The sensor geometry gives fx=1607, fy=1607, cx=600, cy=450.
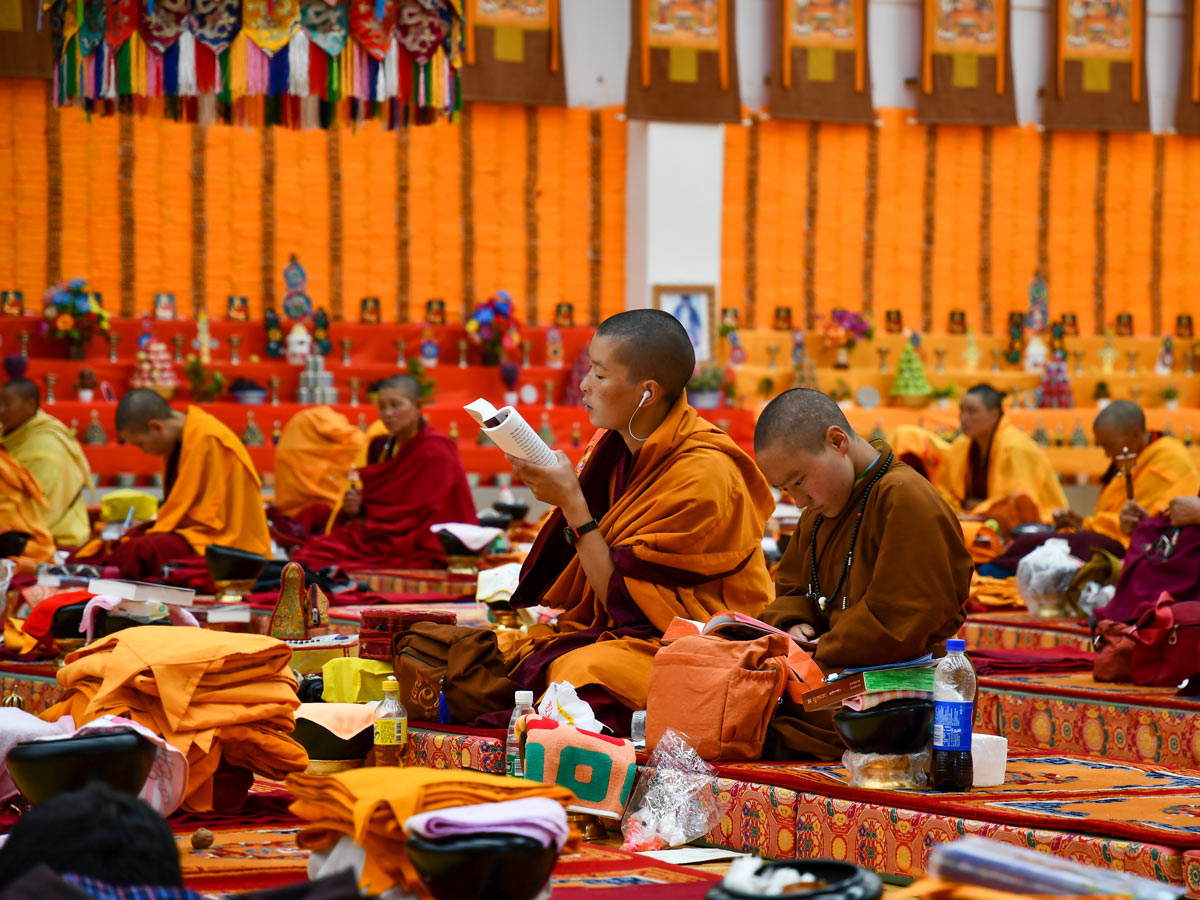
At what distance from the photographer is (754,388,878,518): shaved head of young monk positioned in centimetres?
374

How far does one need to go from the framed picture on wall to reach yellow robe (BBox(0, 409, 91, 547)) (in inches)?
205

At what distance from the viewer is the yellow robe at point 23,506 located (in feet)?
25.9

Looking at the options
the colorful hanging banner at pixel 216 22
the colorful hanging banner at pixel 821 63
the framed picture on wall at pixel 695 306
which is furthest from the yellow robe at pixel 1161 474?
the colorful hanging banner at pixel 821 63

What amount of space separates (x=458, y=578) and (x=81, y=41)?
9.80ft

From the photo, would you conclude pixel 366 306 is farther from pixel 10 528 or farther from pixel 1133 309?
pixel 1133 309

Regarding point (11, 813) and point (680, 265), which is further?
point (680, 265)

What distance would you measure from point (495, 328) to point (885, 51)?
14.5 feet

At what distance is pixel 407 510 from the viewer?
847cm

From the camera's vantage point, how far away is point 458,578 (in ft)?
25.1

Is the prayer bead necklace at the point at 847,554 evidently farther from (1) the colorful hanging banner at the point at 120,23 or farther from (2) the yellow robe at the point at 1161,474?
(1) the colorful hanging banner at the point at 120,23

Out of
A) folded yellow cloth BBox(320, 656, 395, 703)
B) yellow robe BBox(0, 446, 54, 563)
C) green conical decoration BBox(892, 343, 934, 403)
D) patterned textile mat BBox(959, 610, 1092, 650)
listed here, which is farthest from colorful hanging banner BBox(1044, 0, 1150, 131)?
folded yellow cloth BBox(320, 656, 395, 703)

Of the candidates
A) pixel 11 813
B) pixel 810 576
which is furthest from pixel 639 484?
pixel 11 813

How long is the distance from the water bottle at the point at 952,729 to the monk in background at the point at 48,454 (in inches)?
251

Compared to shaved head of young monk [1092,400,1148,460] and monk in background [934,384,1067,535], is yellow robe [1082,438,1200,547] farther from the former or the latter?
monk in background [934,384,1067,535]
